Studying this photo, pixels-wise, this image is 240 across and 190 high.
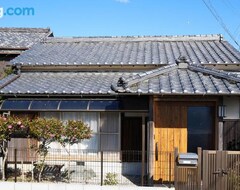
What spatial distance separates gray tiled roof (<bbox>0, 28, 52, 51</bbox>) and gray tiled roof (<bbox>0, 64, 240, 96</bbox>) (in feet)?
17.1

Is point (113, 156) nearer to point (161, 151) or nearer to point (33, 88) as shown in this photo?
point (161, 151)

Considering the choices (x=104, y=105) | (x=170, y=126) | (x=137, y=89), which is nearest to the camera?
(x=137, y=89)

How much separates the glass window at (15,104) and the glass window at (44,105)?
26 cm

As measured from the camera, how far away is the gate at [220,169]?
9414 millimetres

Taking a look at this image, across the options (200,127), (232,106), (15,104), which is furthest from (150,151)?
(15,104)

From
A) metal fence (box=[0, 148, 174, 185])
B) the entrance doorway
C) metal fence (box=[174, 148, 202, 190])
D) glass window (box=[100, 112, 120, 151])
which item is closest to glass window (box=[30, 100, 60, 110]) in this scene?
metal fence (box=[0, 148, 174, 185])

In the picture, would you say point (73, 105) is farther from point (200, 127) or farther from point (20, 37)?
point (20, 37)

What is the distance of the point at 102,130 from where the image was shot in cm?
1397

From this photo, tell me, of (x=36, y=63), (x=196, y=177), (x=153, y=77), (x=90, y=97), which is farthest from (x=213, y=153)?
(x=36, y=63)

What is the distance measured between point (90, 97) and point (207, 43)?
779cm

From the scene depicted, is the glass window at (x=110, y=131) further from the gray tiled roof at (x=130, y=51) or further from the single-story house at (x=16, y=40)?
the single-story house at (x=16, y=40)

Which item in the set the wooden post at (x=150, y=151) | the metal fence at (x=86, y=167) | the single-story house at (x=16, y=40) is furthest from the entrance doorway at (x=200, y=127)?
the single-story house at (x=16, y=40)

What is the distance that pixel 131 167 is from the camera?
1341 centimetres

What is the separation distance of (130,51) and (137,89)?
6492 mm
